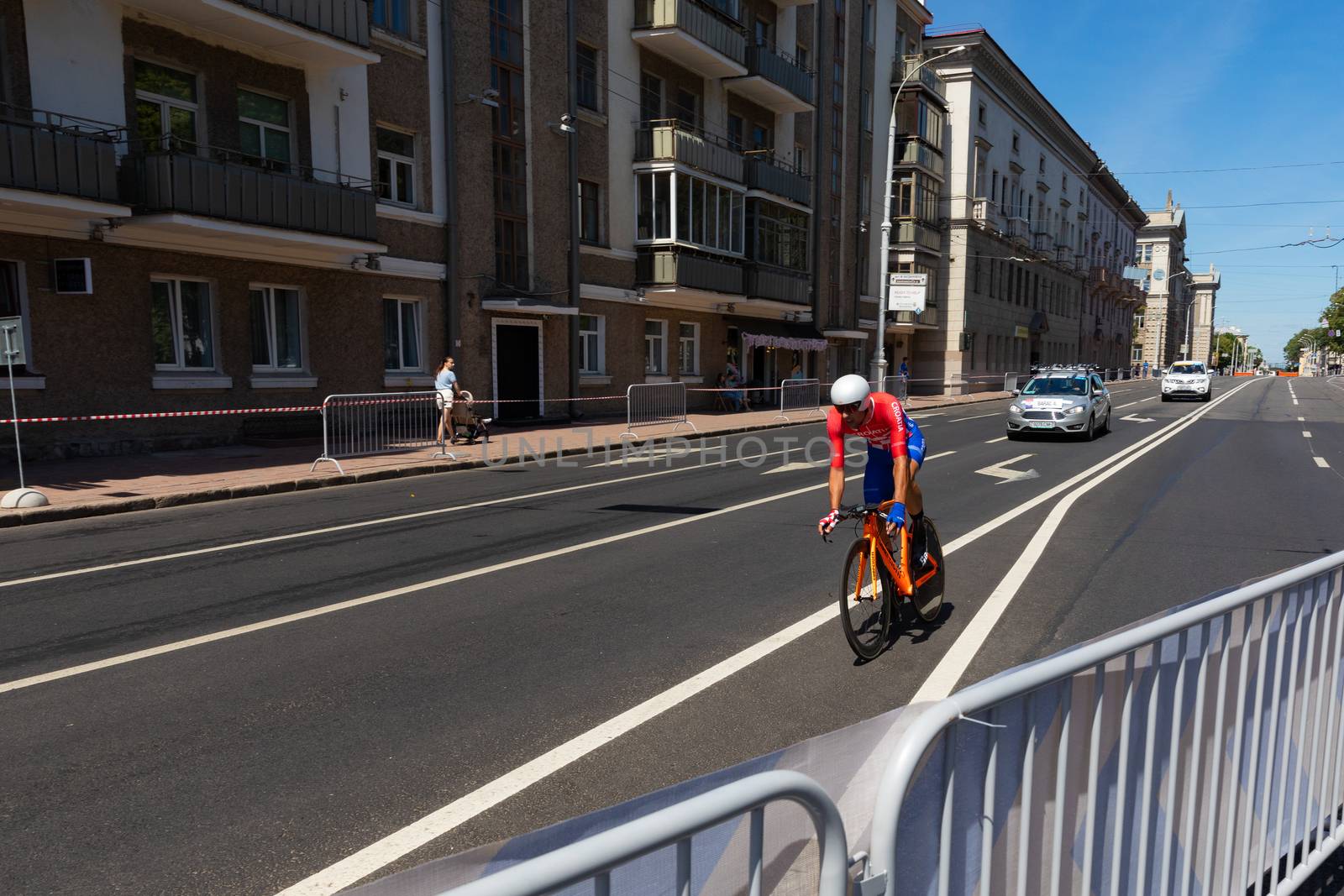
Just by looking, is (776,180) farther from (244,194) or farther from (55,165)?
(55,165)

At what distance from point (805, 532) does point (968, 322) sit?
4226cm

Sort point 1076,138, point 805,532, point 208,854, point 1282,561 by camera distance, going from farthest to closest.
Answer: point 1076,138, point 805,532, point 1282,561, point 208,854

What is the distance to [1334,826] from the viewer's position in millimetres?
3232

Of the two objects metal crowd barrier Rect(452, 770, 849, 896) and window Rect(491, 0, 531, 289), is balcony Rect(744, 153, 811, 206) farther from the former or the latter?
metal crowd barrier Rect(452, 770, 849, 896)

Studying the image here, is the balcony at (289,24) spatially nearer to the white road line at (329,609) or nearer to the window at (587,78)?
the window at (587,78)

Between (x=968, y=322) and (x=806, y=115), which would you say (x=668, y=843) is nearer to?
(x=806, y=115)

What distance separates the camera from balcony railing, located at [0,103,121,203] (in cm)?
1208

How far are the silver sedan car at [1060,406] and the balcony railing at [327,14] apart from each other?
1574cm

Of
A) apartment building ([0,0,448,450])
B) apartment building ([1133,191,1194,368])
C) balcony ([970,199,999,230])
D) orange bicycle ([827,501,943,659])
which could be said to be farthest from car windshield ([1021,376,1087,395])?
apartment building ([1133,191,1194,368])

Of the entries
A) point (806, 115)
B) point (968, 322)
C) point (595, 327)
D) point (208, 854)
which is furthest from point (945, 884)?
point (968, 322)

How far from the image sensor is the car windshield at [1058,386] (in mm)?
19641

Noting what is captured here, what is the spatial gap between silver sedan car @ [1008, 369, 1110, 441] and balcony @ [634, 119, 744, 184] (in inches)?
472

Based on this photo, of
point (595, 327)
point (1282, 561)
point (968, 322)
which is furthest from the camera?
point (968, 322)

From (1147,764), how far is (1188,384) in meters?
43.3
